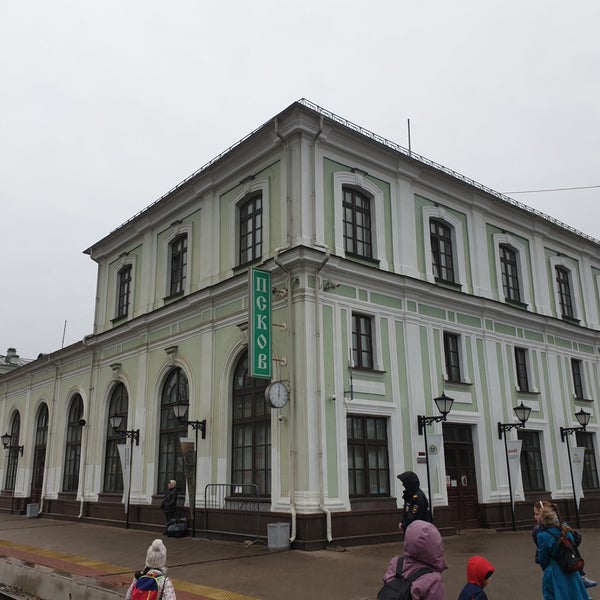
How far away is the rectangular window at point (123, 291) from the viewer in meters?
23.0

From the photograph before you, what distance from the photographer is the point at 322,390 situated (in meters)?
14.4

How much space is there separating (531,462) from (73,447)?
670 inches

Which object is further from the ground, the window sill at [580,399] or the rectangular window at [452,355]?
the rectangular window at [452,355]

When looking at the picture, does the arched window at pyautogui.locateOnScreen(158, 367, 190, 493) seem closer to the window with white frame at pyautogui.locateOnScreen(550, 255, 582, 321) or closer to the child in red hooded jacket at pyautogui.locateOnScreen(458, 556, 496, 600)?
the child in red hooded jacket at pyautogui.locateOnScreen(458, 556, 496, 600)

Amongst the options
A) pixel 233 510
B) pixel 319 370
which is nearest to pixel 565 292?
pixel 319 370

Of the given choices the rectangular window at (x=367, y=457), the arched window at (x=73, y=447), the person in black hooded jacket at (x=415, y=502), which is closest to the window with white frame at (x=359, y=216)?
the rectangular window at (x=367, y=457)

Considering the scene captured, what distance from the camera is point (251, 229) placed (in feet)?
57.9

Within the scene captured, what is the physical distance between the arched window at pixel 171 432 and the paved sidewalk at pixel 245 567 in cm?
204

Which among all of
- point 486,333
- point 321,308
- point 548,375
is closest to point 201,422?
point 321,308

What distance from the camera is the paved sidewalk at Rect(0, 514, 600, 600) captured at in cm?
922

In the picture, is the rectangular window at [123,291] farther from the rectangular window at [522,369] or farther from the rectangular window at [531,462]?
the rectangular window at [531,462]

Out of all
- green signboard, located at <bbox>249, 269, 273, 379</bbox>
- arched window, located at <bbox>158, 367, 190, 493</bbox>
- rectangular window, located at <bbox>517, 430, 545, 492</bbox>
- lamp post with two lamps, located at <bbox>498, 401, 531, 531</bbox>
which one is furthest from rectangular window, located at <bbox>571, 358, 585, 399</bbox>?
arched window, located at <bbox>158, 367, 190, 493</bbox>

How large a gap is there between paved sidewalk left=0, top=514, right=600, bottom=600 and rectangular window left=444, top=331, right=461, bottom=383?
433 centimetres

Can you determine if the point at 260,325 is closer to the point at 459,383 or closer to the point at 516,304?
the point at 459,383
